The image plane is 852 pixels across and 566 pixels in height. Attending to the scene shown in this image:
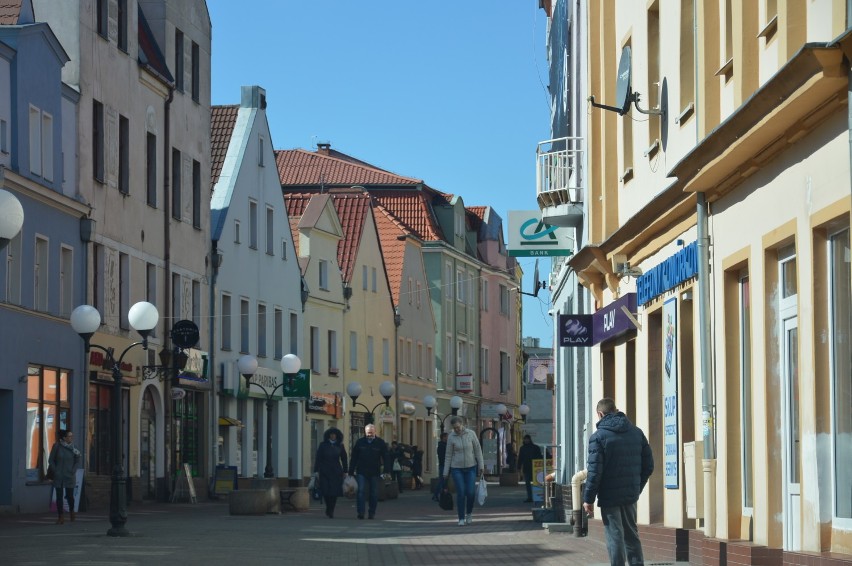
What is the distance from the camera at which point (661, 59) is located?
20.3m

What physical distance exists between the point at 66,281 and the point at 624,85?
1811 centimetres

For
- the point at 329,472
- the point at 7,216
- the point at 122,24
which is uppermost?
the point at 122,24

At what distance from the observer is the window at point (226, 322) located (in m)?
49.5

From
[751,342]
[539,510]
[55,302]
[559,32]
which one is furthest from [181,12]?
[751,342]

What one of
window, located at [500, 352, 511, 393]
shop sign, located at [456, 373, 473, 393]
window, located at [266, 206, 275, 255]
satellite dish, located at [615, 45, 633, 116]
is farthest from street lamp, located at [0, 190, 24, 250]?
window, located at [500, 352, 511, 393]

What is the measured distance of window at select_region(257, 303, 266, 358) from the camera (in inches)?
2094

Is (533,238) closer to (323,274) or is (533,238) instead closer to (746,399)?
(746,399)

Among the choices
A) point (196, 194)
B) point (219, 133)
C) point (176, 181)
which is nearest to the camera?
point (176, 181)

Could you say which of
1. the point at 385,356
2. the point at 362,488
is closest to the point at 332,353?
the point at 385,356

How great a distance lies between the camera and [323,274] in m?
61.6

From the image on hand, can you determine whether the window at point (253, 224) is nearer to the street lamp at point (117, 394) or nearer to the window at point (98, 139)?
the window at point (98, 139)

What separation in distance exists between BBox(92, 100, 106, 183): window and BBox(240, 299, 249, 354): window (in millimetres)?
12629

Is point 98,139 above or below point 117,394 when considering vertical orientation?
above

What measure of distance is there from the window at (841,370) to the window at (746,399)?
3.22 meters
